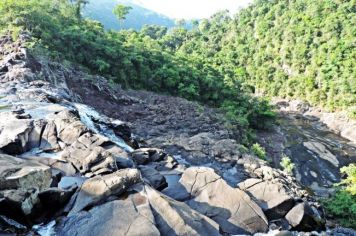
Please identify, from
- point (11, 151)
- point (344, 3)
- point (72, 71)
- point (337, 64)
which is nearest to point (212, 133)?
point (72, 71)

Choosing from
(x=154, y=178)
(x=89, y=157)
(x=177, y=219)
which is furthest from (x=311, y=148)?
(x=177, y=219)

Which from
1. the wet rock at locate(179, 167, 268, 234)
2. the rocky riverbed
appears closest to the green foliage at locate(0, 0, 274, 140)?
the rocky riverbed

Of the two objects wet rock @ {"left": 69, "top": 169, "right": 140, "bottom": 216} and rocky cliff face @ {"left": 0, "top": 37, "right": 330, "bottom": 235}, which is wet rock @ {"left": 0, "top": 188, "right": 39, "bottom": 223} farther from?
wet rock @ {"left": 69, "top": 169, "right": 140, "bottom": 216}

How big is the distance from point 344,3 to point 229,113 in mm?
41500

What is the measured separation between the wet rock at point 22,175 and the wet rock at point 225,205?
5.96 metres

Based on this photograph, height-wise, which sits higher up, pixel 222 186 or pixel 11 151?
pixel 222 186

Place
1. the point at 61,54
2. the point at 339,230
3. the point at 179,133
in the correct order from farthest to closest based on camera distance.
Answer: the point at 61,54, the point at 179,133, the point at 339,230

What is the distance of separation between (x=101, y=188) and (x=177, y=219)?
3.05 m

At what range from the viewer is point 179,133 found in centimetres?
3366

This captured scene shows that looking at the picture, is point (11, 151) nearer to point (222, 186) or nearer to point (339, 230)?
point (222, 186)

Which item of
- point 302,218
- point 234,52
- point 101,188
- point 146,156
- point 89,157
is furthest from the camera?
point 234,52

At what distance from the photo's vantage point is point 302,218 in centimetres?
1817

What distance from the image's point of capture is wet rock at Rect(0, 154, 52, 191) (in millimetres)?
13711

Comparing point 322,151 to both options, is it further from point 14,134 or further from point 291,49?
point 291,49
